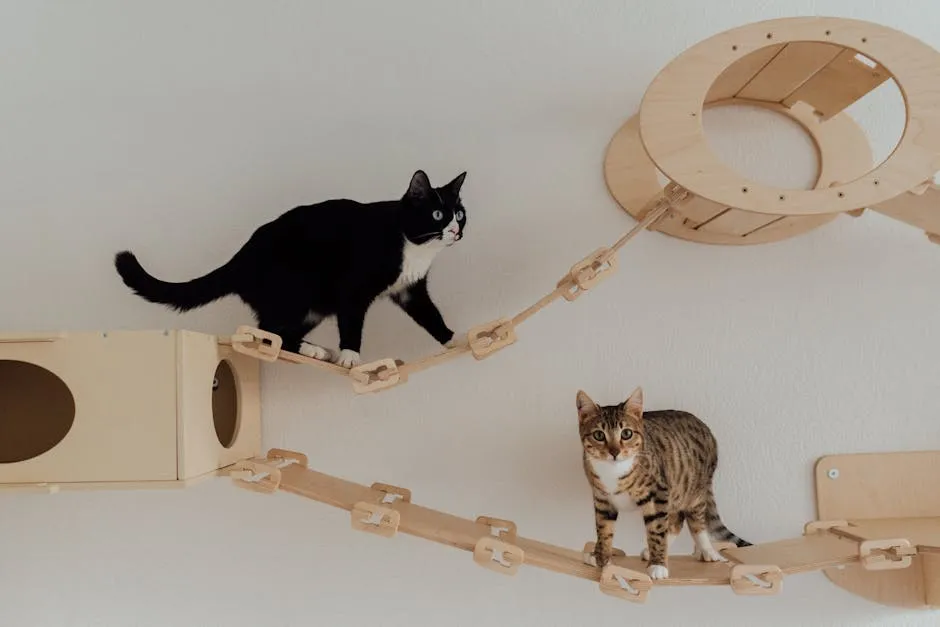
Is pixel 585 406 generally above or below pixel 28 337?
below

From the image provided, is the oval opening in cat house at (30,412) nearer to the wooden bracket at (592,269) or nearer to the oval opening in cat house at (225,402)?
the oval opening in cat house at (225,402)

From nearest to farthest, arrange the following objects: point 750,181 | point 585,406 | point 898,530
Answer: point 750,181
point 585,406
point 898,530

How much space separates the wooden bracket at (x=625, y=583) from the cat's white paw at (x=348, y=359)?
42 centimetres

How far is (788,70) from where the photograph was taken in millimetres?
1060

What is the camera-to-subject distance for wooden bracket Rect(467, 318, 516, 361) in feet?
3.18

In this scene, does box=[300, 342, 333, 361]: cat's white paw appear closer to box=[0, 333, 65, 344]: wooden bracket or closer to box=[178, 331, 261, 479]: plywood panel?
box=[178, 331, 261, 479]: plywood panel

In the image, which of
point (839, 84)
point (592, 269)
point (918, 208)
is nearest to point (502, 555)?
point (592, 269)

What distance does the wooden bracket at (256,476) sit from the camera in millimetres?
950

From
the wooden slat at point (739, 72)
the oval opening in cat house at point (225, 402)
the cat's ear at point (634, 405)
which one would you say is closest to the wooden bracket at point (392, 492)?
the oval opening in cat house at point (225, 402)

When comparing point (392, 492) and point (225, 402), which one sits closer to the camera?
point (392, 492)

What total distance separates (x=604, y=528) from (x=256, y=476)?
450 millimetres

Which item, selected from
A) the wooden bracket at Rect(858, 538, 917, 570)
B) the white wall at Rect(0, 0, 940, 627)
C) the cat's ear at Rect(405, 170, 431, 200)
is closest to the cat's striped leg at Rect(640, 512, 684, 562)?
the white wall at Rect(0, 0, 940, 627)

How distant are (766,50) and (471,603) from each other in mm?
894

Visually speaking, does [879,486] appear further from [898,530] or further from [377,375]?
[377,375]
